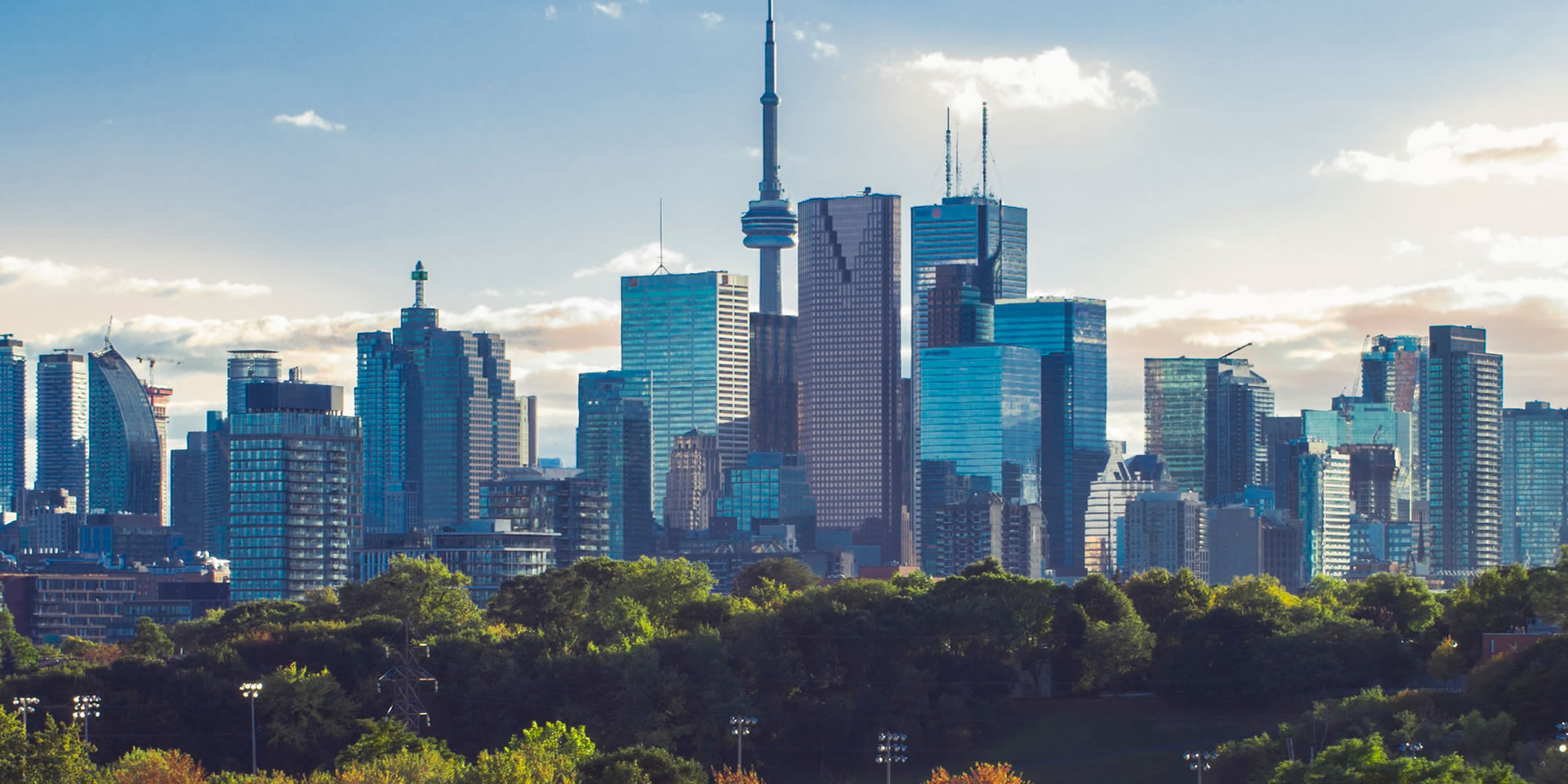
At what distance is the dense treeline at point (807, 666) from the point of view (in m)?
147

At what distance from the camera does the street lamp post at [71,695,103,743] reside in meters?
126

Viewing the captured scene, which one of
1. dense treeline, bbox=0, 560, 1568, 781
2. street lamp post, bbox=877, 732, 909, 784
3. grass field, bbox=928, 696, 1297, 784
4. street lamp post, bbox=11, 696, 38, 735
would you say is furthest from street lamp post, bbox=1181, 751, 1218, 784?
street lamp post, bbox=11, 696, 38, 735

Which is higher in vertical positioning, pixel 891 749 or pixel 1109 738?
pixel 891 749

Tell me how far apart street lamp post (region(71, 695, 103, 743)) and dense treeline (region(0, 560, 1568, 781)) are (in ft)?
3.20

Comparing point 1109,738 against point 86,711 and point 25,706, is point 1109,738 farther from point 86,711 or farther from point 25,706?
point 25,706

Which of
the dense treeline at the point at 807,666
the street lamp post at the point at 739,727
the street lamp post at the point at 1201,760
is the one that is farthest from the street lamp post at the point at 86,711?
the street lamp post at the point at 1201,760

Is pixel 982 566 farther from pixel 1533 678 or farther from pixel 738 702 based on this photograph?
pixel 1533 678

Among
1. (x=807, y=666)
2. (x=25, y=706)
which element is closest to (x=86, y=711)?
(x=25, y=706)

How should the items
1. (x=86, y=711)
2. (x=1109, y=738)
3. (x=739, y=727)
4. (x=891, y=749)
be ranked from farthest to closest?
(x=1109, y=738) → (x=739, y=727) → (x=891, y=749) → (x=86, y=711)

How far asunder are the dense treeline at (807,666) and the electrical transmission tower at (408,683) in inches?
47.4

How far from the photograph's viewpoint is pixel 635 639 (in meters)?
162

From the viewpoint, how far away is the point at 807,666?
161 m

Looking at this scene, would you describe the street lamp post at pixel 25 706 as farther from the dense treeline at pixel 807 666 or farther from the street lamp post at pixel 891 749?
the street lamp post at pixel 891 749

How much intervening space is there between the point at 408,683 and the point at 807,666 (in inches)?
1302
